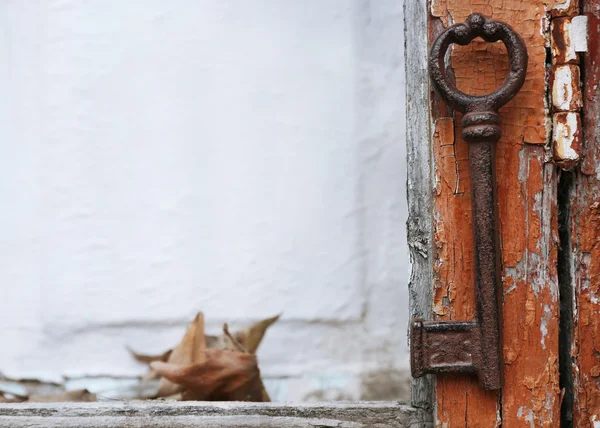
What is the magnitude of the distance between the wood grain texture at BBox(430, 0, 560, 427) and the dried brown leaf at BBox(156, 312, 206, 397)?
593mm

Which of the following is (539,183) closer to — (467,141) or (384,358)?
(467,141)

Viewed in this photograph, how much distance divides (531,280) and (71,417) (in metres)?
0.62

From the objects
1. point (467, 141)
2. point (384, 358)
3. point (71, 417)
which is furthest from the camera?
point (384, 358)

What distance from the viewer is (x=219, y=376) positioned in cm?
105

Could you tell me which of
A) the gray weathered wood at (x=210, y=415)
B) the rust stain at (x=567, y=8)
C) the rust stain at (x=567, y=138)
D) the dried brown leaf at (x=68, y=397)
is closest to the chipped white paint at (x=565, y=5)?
the rust stain at (x=567, y=8)

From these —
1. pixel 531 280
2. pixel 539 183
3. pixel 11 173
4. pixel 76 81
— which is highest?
pixel 76 81

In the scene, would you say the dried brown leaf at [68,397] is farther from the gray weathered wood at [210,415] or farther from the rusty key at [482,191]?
the rusty key at [482,191]

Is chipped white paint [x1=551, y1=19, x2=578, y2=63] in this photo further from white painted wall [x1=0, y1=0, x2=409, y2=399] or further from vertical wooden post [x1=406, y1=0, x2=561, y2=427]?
white painted wall [x1=0, y1=0, x2=409, y2=399]

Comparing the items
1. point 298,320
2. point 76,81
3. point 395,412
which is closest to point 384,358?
point 298,320

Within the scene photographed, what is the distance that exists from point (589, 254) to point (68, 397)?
101 centimetres

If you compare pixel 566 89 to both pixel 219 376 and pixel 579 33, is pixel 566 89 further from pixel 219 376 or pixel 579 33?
pixel 219 376

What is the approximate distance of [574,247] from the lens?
69 cm

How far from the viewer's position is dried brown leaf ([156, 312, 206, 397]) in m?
1.14

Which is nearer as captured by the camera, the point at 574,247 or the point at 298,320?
the point at 574,247
